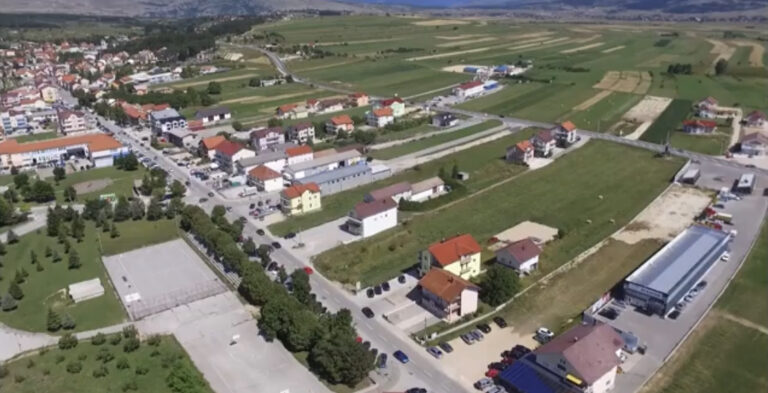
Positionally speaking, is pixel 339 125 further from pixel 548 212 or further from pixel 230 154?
pixel 548 212

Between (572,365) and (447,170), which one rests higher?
(572,365)

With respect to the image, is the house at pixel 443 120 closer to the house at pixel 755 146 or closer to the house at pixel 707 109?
the house at pixel 707 109

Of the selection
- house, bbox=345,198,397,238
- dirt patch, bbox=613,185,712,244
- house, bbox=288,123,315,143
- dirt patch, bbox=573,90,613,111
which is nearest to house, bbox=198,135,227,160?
house, bbox=288,123,315,143

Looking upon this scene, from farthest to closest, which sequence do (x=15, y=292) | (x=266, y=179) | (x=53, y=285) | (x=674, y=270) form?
(x=266, y=179) < (x=53, y=285) < (x=15, y=292) < (x=674, y=270)

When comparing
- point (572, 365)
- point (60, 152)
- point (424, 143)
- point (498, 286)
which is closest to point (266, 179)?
point (424, 143)

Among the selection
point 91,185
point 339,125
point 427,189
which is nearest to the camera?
point 427,189

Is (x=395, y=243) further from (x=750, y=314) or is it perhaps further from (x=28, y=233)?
(x=28, y=233)
